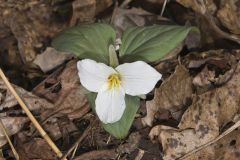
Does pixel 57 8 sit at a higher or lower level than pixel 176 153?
higher

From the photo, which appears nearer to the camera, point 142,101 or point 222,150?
point 222,150

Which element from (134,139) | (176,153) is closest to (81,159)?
(134,139)

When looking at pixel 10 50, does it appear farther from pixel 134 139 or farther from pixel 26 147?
pixel 134 139

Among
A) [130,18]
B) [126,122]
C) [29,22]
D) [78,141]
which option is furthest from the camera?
[29,22]

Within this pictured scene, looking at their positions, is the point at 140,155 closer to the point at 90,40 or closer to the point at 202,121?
the point at 202,121

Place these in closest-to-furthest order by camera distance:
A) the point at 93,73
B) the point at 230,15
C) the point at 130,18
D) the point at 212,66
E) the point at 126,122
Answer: the point at 93,73
the point at 126,122
the point at 212,66
the point at 230,15
the point at 130,18

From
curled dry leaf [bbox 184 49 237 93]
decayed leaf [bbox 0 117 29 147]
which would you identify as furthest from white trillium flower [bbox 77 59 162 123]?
decayed leaf [bbox 0 117 29 147]

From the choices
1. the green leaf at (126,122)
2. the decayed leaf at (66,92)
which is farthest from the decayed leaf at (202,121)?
the decayed leaf at (66,92)

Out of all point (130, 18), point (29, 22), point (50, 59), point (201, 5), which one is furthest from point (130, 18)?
point (29, 22)
